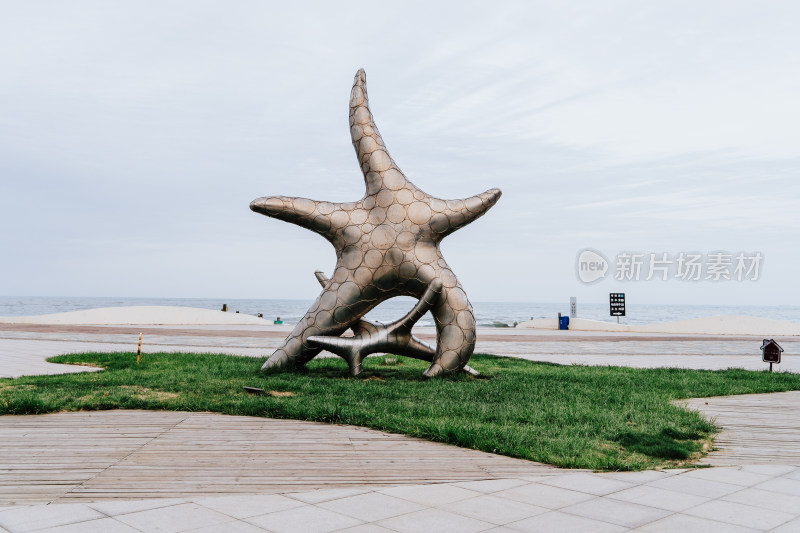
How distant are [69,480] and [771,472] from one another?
495cm

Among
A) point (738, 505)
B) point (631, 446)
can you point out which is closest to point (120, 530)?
point (738, 505)

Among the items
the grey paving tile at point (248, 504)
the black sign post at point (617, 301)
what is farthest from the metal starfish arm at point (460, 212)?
the black sign post at point (617, 301)

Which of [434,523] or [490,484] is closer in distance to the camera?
[434,523]

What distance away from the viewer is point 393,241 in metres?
9.73

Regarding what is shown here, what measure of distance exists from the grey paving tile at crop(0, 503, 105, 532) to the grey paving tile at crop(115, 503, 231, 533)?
23 cm

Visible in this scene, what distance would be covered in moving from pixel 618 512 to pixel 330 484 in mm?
1844

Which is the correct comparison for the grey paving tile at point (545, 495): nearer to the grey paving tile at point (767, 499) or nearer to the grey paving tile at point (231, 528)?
the grey paving tile at point (767, 499)

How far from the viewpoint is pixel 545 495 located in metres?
4.20

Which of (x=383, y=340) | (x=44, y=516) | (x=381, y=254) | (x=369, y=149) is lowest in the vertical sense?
(x=44, y=516)

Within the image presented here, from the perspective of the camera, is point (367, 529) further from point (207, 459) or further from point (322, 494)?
point (207, 459)

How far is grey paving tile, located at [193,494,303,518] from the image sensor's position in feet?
12.5

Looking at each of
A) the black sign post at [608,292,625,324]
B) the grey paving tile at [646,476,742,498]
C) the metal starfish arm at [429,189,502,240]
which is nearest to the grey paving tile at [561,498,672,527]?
the grey paving tile at [646,476,742,498]

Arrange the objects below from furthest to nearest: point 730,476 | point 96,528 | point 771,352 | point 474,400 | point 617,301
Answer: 1. point 617,301
2. point 771,352
3. point 474,400
4. point 730,476
5. point 96,528

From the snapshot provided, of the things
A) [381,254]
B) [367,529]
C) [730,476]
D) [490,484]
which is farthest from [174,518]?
[381,254]
